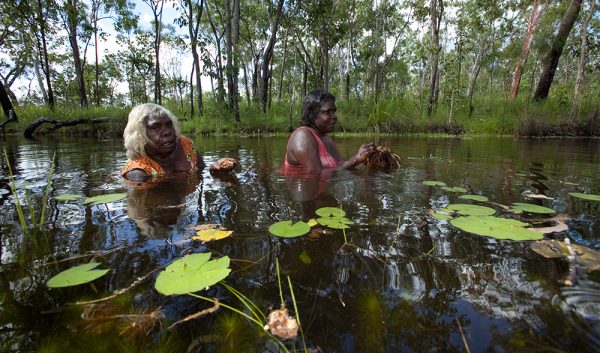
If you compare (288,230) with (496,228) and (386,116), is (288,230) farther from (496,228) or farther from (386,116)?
(386,116)

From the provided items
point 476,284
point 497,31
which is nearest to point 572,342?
point 476,284

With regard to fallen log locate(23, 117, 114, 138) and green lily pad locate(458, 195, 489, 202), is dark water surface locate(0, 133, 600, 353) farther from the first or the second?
fallen log locate(23, 117, 114, 138)

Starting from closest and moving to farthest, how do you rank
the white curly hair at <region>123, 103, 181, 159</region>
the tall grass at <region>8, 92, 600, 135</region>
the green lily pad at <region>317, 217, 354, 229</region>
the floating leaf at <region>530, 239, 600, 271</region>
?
the floating leaf at <region>530, 239, 600, 271</region>, the green lily pad at <region>317, 217, 354, 229</region>, the white curly hair at <region>123, 103, 181, 159</region>, the tall grass at <region>8, 92, 600, 135</region>

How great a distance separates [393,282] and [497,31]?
1919 cm

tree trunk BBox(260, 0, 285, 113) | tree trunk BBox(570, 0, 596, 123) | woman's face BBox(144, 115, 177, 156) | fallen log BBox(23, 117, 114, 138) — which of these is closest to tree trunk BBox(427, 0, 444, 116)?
tree trunk BBox(570, 0, 596, 123)

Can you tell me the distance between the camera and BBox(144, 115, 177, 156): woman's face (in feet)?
11.5

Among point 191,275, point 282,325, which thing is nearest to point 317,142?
point 191,275

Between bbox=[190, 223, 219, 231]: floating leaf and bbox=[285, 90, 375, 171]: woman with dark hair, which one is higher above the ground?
bbox=[285, 90, 375, 171]: woman with dark hair

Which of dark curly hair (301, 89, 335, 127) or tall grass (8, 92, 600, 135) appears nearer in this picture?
dark curly hair (301, 89, 335, 127)

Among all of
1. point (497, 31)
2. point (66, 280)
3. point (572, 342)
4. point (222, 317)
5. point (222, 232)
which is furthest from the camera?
point (497, 31)

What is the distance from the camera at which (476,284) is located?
119 cm

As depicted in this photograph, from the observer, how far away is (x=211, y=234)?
5.58ft

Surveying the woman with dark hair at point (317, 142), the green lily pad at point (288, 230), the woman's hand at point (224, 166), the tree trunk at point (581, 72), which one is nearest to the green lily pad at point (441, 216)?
the green lily pad at point (288, 230)

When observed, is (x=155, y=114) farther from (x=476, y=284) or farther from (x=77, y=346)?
(x=476, y=284)
